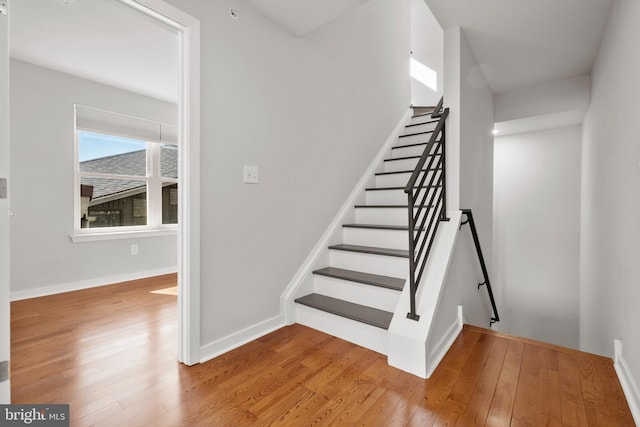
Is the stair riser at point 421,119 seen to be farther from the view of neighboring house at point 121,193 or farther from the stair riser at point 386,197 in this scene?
the view of neighboring house at point 121,193

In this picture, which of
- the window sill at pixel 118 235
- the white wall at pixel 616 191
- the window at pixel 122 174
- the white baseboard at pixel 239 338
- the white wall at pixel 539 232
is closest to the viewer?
the white wall at pixel 616 191

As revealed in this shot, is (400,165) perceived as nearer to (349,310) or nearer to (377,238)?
(377,238)

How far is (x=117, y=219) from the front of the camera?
396 centimetres

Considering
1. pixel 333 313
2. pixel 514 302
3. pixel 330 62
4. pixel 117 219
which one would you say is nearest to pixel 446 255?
pixel 333 313

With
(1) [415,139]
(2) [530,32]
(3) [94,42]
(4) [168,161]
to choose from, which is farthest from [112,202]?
(2) [530,32]

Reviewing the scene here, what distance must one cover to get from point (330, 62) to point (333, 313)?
227 cm

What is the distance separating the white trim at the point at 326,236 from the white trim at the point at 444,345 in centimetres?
107

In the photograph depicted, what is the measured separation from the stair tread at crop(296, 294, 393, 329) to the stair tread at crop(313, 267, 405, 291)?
0.59ft

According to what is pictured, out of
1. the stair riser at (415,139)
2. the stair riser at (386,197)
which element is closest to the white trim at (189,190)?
the stair riser at (386,197)

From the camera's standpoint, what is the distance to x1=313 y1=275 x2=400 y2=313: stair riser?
2.14 meters

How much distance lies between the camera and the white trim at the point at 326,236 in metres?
2.37

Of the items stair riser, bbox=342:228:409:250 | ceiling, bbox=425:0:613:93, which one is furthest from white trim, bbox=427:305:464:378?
ceiling, bbox=425:0:613:93

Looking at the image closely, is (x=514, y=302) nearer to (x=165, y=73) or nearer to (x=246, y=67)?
(x=246, y=67)

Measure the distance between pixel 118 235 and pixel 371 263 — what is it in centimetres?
319
